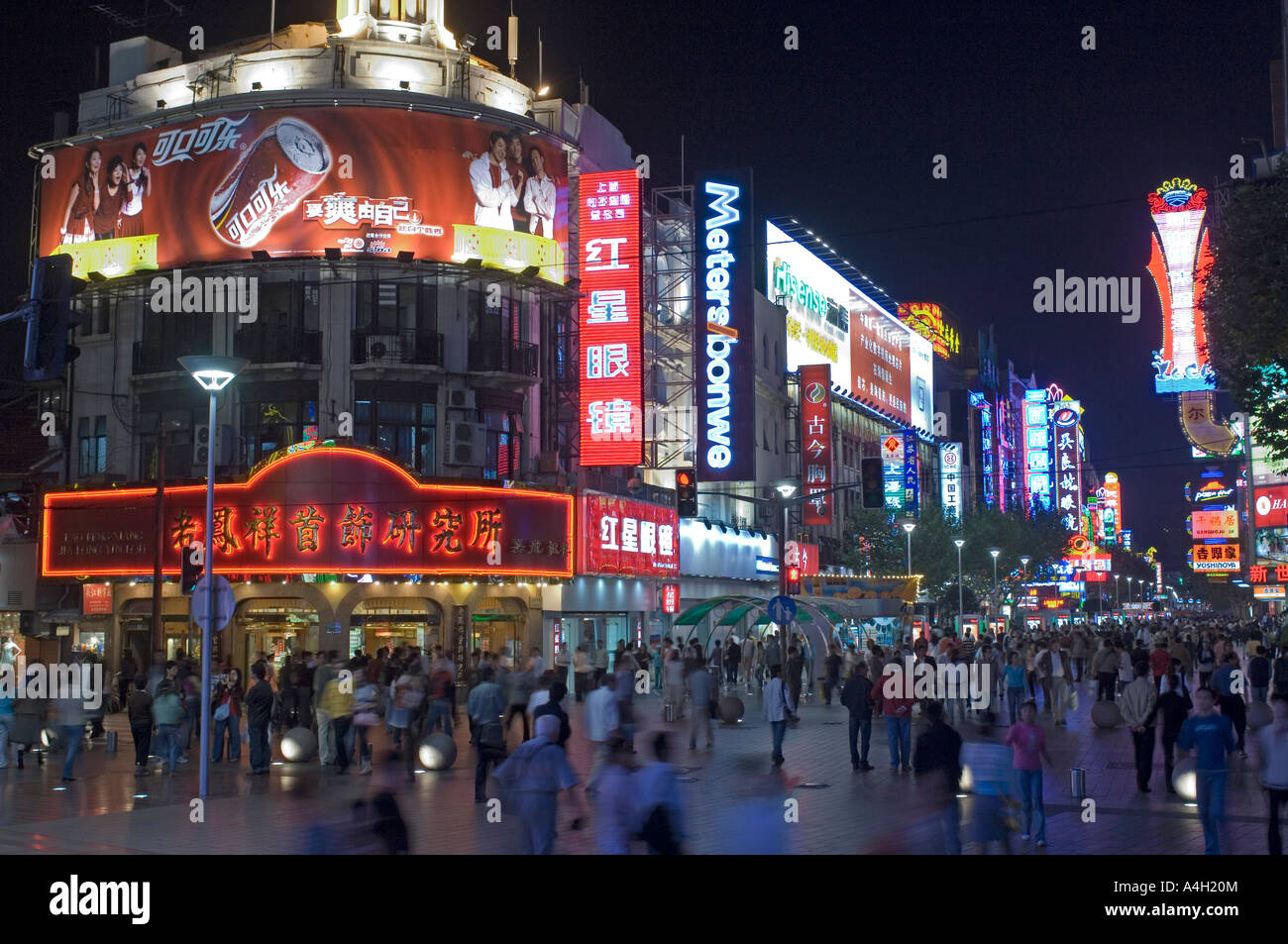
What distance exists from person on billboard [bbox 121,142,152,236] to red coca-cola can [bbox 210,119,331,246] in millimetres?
3741

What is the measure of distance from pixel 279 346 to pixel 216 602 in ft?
77.6

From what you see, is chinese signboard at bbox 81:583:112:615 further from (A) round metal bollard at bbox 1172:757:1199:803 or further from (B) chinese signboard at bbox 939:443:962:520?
(B) chinese signboard at bbox 939:443:962:520

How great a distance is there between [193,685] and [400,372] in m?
18.6

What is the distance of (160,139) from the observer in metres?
43.8

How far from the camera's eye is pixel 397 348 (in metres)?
41.6

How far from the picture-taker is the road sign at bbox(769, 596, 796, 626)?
1102 inches

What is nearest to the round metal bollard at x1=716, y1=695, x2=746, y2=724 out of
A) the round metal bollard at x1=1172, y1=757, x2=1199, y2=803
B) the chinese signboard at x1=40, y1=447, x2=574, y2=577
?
the round metal bollard at x1=1172, y1=757, x2=1199, y2=803

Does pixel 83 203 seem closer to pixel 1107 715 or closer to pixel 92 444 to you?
pixel 92 444

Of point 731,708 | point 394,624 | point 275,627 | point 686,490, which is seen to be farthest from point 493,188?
point 731,708

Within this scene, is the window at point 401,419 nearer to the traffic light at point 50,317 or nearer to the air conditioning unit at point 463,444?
the air conditioning unit at point 463,444

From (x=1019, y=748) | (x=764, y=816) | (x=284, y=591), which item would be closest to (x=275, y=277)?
(x=284, y=591)

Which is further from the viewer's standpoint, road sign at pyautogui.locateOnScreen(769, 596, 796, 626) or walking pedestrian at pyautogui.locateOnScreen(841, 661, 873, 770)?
road sign at pyautogui.locateOnScreen(769, 596, 796, 626)

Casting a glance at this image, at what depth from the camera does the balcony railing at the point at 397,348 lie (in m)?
41.2

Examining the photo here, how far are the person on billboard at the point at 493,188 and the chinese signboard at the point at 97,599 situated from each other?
54.4ft
